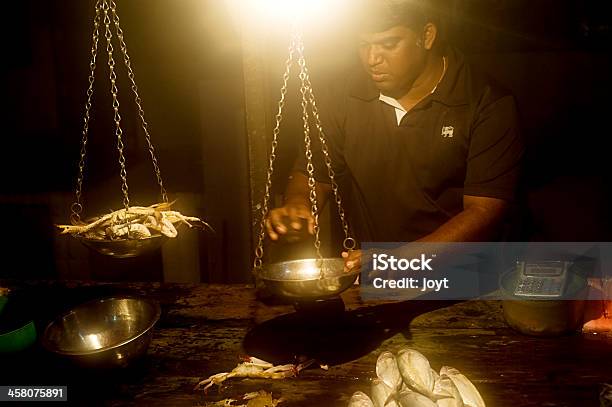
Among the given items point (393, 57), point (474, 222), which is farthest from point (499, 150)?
point (393, 57)

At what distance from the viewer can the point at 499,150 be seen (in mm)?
4387

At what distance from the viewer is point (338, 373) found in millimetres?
2988

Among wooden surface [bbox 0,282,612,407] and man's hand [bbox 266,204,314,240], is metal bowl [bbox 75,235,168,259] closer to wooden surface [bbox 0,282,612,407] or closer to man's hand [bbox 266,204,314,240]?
wooden surface [bbox 0,282,612,407]

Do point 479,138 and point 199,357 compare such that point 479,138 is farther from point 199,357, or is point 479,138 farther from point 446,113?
point 199,357

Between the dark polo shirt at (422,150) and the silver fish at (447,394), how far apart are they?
92.0 inches

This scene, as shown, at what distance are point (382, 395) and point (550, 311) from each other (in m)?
1.33

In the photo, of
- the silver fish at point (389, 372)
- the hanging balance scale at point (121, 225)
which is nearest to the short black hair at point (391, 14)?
the hanging balance scale at point (121, 225)

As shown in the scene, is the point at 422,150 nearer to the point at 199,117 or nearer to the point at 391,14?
the point at 391,14

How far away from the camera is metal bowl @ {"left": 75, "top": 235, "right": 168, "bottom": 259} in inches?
129

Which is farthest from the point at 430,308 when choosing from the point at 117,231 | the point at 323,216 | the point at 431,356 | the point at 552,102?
the point at 552,102

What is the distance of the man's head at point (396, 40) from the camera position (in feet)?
13.7

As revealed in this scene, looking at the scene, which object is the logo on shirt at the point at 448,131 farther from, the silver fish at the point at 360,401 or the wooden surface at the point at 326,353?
the silver fish at the point at 360,401

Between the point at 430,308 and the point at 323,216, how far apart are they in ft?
10.5

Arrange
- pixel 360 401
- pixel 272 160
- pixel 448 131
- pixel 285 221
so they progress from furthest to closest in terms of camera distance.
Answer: pixel 448 131 → pixel 285 221 → pixel 272 160 → pixel 360 401
